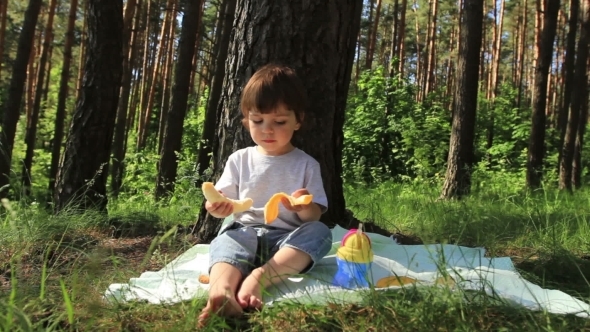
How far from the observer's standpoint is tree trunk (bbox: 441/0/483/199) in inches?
272

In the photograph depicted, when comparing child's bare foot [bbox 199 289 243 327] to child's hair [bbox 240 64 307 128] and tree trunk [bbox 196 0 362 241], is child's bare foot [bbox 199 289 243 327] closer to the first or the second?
child's hair [bbox 240 64 307 128]

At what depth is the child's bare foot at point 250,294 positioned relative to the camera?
189 centimetres

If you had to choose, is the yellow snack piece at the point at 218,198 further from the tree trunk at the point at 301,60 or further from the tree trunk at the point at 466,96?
the tree trunk at the point at 466,96

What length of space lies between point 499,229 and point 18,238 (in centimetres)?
300

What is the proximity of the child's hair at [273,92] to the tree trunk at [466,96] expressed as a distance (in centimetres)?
484

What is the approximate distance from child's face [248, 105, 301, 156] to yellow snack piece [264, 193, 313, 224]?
1.08ft

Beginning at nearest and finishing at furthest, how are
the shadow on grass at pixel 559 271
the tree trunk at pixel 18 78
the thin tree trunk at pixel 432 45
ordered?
1. the shadow on grass at pixel 559 271
2. the tree trunk at pixel 18 78
3. the thin tree trunk at pixel 432 45

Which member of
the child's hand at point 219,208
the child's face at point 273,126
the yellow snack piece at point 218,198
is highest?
the child's face at point 273,126

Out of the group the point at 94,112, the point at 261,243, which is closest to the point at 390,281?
the point at 261,243

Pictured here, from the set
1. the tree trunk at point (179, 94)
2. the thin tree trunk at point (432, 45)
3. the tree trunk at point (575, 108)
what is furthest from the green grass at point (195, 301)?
the thin tree trunk at point (432, 45)

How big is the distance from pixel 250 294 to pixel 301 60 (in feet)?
5.25

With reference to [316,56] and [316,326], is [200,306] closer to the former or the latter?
[316,326]

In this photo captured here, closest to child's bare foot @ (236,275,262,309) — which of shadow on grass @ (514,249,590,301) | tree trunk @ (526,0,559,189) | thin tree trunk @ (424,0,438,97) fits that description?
shadow on grass @ (514,249,590,301)

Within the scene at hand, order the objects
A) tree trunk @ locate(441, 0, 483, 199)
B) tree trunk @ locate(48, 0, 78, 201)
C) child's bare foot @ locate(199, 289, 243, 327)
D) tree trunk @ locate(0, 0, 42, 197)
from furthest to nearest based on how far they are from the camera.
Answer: tree trunk @ locate(48, 0, 78, 201)
tree trunk @ locate(0, 0, 42, 197)
tree trunk @ locate(441, 0, 483, 199)
child's bare foot @ locate(199, 289, 243, 327)
